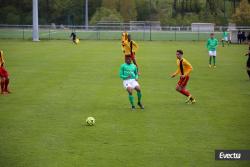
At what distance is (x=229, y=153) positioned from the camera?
13.2 m

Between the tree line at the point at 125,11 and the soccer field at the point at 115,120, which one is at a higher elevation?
the tree line at the point at 125,11

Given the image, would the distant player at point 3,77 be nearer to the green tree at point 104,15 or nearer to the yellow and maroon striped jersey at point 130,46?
the yellow and maroon striped jersey at point 130,46

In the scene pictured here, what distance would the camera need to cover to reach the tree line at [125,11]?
103 m

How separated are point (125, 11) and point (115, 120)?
89988 millimetres

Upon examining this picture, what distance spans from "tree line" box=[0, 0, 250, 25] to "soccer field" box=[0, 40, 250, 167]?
7178 cm

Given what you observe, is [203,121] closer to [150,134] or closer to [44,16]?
[150,134]

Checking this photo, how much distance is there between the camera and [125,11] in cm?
10650

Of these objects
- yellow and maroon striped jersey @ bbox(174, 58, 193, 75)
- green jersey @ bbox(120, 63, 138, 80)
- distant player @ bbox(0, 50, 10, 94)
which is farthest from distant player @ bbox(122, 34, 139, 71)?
green jersey @ bbox(120, 63, 138, 80)

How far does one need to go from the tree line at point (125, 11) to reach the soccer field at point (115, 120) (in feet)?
235

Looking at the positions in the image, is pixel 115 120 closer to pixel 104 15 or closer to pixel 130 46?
pixel 130 46

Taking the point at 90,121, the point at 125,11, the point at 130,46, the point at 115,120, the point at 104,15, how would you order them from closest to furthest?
the point at 90,121, the point at 115,120, the point at 130,46, the point at 104,15, the point at 125,11

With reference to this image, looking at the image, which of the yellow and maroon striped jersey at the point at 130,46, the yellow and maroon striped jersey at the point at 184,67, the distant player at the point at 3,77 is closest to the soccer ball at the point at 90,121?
the yellow and maroon striped jersey at the point at 184,67

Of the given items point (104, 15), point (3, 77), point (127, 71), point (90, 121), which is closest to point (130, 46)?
point (3, 77)

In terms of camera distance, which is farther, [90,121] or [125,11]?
[125,11]
